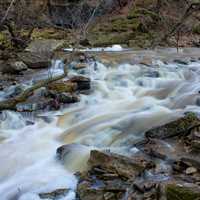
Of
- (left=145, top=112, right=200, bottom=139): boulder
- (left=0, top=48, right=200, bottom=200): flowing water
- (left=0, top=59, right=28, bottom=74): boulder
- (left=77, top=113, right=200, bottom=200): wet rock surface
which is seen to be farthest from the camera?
(left=0, top=59, right=28, bottom=74): boulder

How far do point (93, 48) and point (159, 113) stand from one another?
25.5ft

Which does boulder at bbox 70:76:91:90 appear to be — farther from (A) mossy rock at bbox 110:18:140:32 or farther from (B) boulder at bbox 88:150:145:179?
(A) mossy rock at bbox 110:18:140:32

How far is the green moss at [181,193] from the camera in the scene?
13.3ft

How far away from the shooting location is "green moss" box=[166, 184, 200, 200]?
4059 millimetres

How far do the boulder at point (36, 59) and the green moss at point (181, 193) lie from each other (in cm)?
737

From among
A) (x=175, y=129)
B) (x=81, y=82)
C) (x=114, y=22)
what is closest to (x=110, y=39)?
(x=114, y=22)

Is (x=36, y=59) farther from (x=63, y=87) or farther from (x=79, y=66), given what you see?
(x=63, y=87)

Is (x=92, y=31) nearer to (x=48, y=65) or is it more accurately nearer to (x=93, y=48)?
(x=93, y=48)

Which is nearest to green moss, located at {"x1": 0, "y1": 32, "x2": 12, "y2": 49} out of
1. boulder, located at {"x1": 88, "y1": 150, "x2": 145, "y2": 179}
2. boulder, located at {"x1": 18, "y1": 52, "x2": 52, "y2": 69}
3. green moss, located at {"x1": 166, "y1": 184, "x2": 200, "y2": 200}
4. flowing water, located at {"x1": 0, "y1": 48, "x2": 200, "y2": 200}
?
boulder, located at {"x1": 18, "y1": 52, "x2": 52, "y2": 69}

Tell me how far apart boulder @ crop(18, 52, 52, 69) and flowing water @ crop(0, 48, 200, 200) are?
2.96 ft

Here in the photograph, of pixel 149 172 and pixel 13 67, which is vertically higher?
pixel 13 67

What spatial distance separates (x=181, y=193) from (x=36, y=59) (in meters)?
7.82

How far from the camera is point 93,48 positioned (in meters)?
14.8

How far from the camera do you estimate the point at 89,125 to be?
7.23 metres
